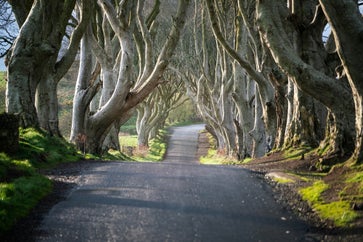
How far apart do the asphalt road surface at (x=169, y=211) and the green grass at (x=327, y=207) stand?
41 cm

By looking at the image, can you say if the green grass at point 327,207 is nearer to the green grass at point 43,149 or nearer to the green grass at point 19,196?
the green grass at point 19,196

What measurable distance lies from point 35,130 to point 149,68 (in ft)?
19.6

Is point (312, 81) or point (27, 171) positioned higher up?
point (312, 81)

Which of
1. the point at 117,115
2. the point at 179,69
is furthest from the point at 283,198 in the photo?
the point at 179,69

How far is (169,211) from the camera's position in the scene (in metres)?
6.02

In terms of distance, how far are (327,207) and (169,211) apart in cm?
213

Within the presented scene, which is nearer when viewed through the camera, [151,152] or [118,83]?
[118,83]

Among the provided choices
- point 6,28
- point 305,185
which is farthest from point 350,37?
point 6,28

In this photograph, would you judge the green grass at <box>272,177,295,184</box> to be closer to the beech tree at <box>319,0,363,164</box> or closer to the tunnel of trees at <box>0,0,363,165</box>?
the tunnel of trees at <box>0,0,363,165</box>

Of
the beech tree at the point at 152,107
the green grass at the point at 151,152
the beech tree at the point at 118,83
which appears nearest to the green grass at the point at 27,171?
the beech tree at the point at 118,83

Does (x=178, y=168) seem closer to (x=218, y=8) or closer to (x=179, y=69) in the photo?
(x=218, y=8)

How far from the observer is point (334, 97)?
7840 mm

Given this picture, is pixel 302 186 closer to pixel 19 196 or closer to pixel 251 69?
pixel 19 196

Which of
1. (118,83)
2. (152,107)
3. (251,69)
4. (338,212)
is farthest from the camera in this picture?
(152,107)
